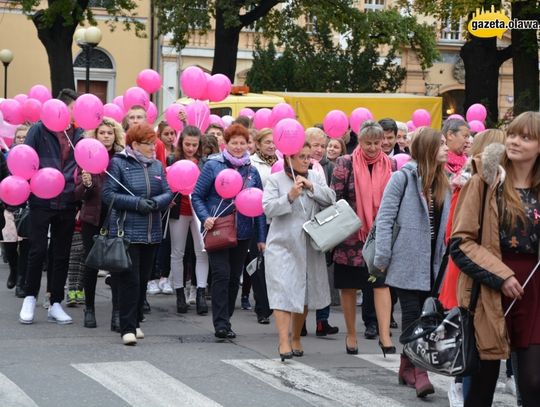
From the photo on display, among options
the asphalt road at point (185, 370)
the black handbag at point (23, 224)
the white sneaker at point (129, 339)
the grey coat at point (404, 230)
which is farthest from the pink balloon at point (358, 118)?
the grey coat at point (404, 230)

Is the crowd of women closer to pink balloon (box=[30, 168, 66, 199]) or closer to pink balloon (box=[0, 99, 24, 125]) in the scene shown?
pink balloon (box=[30, 168, 66, 199])

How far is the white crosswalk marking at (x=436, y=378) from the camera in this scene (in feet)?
26.4

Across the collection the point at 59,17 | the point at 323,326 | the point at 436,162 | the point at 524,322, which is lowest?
the point at 323,326

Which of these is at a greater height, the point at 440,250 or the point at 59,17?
the point at 59,17

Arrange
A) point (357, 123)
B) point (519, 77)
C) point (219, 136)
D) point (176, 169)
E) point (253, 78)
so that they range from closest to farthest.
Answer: point (176, 169) < point (219, 136) < point (357, 123) < point (519, 77) < point (253, 78)

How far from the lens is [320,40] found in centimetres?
3456

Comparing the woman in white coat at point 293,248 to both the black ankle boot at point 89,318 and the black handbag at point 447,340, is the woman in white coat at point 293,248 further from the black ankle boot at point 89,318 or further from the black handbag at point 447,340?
the black handbag at point 447,340

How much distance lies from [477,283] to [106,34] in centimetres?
4087

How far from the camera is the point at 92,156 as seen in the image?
991 centimetres

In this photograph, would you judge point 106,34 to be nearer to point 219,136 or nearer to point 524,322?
point 219,136

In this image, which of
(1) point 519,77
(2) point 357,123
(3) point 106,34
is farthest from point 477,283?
(3) point 106,34

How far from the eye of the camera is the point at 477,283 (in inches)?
237

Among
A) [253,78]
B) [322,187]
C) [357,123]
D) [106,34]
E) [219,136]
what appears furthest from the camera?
[106,34]

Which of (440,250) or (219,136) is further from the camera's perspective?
(219,136)
